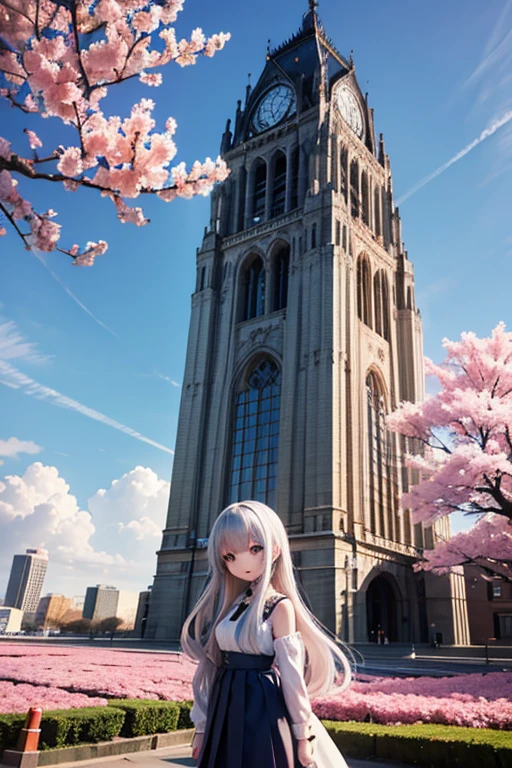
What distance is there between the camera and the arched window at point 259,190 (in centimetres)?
4585

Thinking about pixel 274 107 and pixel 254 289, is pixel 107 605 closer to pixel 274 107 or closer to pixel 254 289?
pixel 254 289

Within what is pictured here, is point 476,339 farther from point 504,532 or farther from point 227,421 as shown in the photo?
point 227,421

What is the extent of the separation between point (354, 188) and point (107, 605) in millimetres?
93836

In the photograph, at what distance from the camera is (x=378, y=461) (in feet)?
124

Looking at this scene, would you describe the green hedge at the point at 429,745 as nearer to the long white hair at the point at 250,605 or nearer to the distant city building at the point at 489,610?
the long white hair at the point at 250,605

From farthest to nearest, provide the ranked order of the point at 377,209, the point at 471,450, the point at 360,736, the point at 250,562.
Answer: the point at 377,209, the point at 471,450, the point at 360,736, the point at 250,562

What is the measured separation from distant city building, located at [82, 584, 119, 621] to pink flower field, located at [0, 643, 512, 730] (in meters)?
101

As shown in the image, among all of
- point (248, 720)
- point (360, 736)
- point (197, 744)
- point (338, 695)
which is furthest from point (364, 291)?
point (248, 720)

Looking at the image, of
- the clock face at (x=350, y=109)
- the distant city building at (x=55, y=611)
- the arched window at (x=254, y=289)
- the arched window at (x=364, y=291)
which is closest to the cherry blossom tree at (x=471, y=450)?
the arched window at (x=364, y=291)

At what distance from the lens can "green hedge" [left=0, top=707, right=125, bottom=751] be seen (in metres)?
6.76

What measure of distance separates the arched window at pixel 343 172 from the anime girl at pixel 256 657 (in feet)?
139

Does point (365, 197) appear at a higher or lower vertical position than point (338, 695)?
higher

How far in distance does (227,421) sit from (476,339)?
20914mm

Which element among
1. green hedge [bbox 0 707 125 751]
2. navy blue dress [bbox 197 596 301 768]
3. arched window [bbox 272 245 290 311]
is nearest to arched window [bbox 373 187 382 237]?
arched window [bbox 272 245 290 311]
